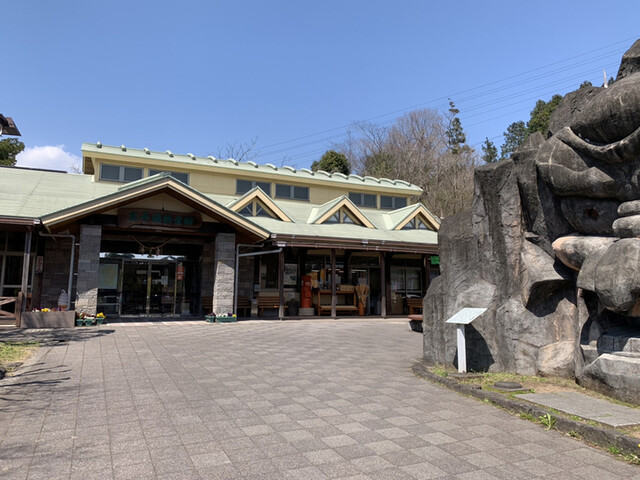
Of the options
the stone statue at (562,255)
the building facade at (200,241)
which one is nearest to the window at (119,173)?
the building facade at (200,241)

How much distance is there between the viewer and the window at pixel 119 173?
19.1 m

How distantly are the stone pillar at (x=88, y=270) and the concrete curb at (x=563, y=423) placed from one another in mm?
11332

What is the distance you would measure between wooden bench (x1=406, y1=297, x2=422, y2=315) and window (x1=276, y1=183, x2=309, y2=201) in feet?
24.6

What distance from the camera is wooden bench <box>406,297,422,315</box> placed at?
19516 millimetres

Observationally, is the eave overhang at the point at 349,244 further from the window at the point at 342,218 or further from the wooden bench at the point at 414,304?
A: the window at the point at 342,218

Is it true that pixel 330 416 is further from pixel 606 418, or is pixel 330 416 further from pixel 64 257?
pixel 64 257

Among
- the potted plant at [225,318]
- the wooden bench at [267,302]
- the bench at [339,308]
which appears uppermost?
the wooden bench at [267,302]

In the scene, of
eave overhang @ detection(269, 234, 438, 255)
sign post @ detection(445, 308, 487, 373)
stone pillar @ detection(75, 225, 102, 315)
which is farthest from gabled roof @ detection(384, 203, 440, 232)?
sign post @ detection(445, 308, 487, 373)

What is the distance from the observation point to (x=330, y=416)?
4.81 metres

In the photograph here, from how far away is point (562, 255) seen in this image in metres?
6.02

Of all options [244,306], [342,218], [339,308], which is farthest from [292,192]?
[244,306]

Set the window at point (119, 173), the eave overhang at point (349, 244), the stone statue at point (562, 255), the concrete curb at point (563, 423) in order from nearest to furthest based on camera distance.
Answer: the concrete curb at point (563, 423) < the stone statue at point (562, 255) < the eave overhang at point (349, 244) < the window at point (119, 173)

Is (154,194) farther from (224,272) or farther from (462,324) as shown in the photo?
(462,324)

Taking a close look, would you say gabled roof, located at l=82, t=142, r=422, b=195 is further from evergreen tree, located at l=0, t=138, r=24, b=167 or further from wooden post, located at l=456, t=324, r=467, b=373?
wooden post, located at l=456, t=324, r=467, b=373
